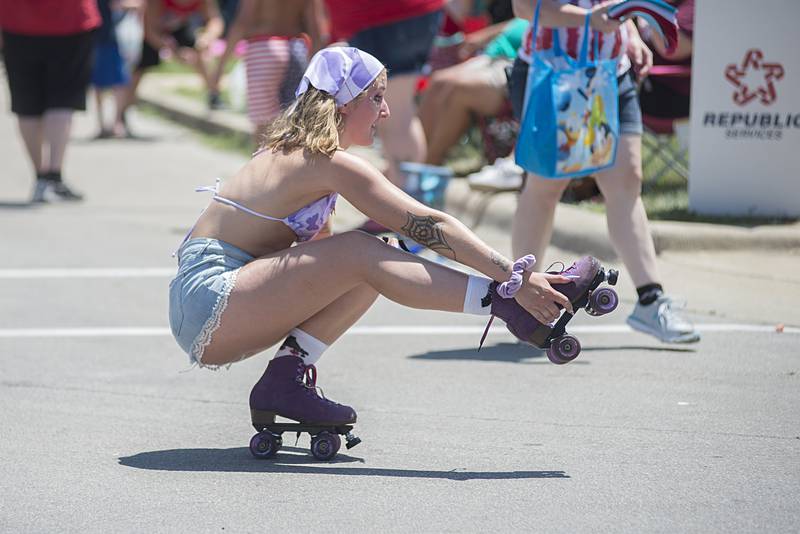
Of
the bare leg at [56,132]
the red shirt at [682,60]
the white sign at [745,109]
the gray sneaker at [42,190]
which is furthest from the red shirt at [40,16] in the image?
the white sign at [745,109]

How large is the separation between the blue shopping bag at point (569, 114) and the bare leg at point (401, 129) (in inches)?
92.2

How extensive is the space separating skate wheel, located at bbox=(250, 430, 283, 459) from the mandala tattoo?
78 centimetres

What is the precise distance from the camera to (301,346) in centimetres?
Result: 438

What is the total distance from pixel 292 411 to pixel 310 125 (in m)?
0.90

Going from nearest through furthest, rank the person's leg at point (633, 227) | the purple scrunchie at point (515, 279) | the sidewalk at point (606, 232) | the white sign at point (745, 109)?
the purple scrunchie at point (515, 279) → the person's leg at point (633, 227) → the sidewalk at point (606, 232) → the white sign at point (745, 109)

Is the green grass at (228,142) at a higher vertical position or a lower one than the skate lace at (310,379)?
lower

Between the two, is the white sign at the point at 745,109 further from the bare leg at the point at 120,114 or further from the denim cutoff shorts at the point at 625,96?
the bare leg at the point at 120,114

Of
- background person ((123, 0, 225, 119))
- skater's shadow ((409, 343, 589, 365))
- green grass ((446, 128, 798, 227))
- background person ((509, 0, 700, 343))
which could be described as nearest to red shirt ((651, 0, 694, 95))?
green grass ((446, 128, 798, 227))

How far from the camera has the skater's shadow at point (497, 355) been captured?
572 cm

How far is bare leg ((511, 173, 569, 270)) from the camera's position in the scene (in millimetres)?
5855

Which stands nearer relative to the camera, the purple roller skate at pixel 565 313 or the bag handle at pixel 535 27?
the purple roller skate at pixel 565 313

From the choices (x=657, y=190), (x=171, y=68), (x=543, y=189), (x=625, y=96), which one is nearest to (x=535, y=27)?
(x=625, y=96)

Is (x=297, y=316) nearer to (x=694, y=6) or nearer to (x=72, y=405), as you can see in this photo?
(x=72, y=405)

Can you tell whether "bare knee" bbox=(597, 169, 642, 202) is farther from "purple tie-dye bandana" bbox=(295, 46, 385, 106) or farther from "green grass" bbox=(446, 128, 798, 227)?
"green grass" bbox=(446, 128, 798, 227)
